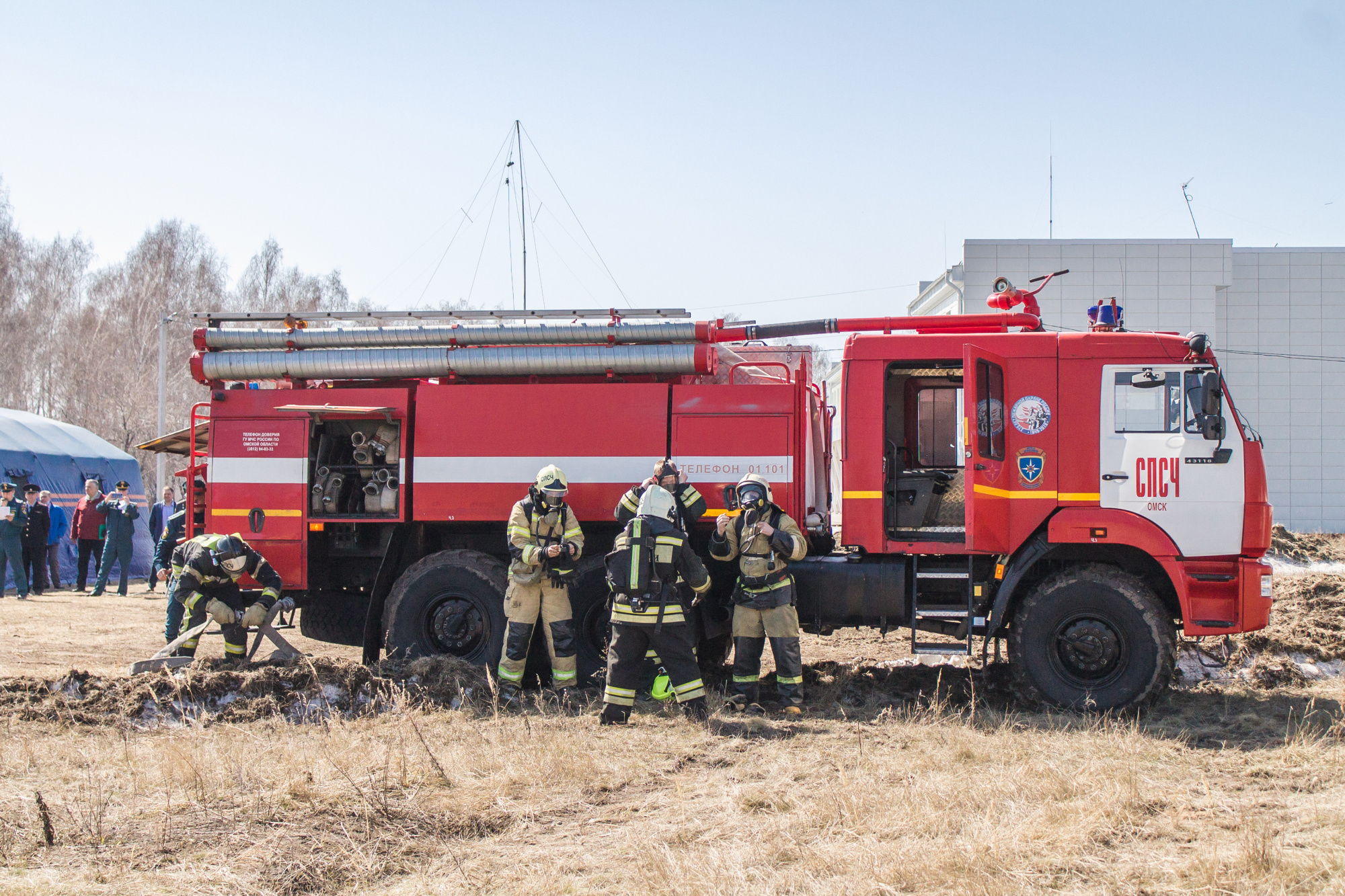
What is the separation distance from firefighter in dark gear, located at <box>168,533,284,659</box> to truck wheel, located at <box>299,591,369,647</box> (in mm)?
837

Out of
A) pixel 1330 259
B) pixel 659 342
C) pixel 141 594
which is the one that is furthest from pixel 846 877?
pixel 1330 259

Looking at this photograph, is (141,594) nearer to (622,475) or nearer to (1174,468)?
(622,475)

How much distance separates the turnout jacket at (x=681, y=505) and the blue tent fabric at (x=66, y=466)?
13453mm

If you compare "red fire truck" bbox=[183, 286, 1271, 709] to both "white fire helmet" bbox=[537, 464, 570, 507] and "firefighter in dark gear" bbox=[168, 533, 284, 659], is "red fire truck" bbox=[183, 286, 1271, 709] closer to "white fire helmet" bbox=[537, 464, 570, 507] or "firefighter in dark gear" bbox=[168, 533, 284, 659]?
"firefighter in dark gear" bbox=[168, 533, 284, 659]

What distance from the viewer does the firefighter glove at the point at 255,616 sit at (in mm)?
8375

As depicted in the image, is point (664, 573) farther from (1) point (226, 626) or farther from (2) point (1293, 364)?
(2) point (1293, 364)

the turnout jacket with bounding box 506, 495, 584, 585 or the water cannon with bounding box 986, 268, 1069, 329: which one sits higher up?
the water cannon with bounding box 986, 268, 1069, 329

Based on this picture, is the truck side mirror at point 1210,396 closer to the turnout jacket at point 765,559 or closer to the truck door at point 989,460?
the truck door at point 989,460

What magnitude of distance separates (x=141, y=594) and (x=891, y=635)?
12159 mm

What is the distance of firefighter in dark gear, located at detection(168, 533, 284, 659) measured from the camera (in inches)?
327

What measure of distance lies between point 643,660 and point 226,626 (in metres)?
3.66

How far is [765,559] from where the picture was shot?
7617mm

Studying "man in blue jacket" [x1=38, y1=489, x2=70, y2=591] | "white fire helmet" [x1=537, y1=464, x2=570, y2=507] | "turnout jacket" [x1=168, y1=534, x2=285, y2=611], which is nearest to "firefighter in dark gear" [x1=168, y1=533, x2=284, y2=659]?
"turnout jacket" [x1=168, y1=534, x2=285, y2=611]

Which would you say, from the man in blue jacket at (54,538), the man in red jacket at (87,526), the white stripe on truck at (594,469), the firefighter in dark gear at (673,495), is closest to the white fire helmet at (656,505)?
the firefighter in dark gear at (673,495)
